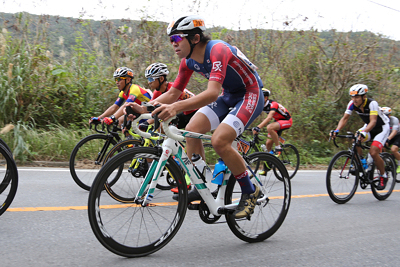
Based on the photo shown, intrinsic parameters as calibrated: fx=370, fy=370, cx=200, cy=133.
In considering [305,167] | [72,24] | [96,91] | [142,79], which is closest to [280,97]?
[305,167]

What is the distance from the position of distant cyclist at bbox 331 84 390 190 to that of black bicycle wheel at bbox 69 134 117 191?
4.10 metres

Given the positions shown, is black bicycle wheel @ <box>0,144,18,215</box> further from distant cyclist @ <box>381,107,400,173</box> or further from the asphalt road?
distant cyclist @ <box>381,107,400,173</box>

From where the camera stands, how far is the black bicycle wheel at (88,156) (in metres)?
6.17

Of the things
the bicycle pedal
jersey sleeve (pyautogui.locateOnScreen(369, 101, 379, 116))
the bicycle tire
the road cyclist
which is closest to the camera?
the bicycle pedal

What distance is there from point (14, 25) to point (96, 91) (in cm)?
292

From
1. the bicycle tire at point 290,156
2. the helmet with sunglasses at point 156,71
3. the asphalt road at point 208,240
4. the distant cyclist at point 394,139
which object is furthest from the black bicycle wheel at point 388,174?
the helmet with sunglasses at point 156,71

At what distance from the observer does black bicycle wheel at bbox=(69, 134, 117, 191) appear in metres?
6.17

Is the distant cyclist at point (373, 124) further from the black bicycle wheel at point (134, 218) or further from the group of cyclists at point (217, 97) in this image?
the black bicycle wheel at point (134, 218)

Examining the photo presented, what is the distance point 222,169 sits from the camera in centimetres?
383

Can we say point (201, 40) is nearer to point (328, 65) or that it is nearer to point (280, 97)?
point (280, 97)

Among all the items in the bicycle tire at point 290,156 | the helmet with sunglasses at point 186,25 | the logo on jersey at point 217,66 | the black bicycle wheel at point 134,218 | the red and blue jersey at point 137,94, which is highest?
the helmet with sunglasses at point 186,25

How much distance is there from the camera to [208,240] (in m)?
4.02

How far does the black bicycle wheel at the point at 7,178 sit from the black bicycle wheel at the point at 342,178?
483 centimetres

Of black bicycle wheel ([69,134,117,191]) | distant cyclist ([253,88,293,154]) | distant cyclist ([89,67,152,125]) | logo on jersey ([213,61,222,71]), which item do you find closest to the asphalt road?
black bicycle wheel ([69,134,117,191])
